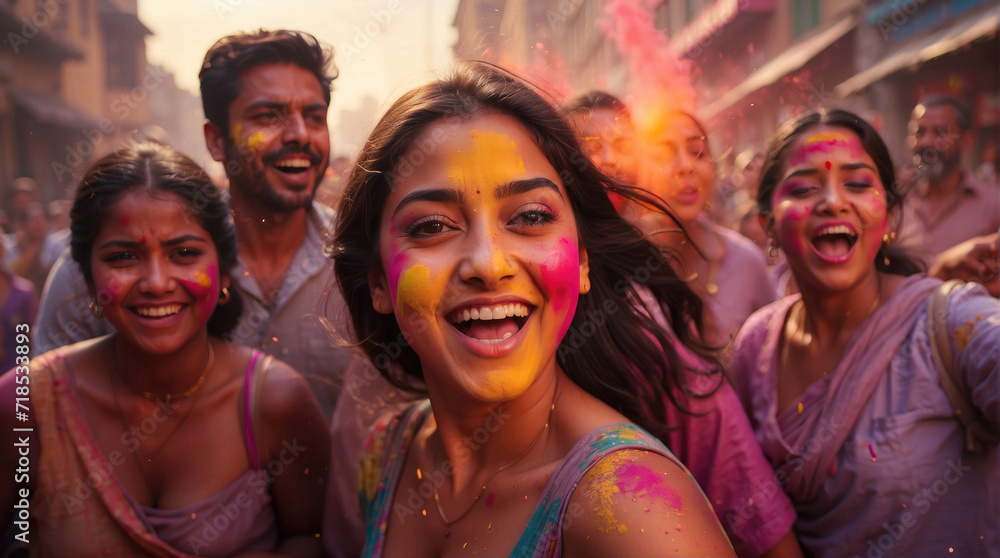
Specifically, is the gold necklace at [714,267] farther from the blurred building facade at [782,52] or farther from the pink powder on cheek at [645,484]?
the pink powder on cheek at [645,484]

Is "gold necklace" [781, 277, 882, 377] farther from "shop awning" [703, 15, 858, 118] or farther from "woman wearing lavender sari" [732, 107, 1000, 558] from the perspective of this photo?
"shop awning" [703, 15, 858, 118]

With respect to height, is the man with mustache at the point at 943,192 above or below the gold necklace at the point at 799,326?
above

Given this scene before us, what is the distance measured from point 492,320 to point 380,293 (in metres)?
0.40

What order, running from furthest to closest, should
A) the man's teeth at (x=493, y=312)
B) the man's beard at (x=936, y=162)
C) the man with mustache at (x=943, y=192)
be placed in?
the man's beard at (x=936, y=162) → the man with mustache at (x=943, y=192) → the man's teeth at (x=493, y=312)

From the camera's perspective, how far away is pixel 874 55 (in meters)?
9.80

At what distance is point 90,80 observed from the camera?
4.89 meters

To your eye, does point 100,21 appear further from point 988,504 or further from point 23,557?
point 988,504

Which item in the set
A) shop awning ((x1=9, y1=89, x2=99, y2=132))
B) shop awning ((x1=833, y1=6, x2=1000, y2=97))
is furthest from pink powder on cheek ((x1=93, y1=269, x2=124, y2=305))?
shop awning ((x1=833, y1=6, x2=1000, y2=97))

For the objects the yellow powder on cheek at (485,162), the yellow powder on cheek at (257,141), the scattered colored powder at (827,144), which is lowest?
the yellow powder on cheek at (485,162)

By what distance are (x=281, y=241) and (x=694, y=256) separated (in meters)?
2.11

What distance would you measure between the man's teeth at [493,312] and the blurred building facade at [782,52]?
2.90ft

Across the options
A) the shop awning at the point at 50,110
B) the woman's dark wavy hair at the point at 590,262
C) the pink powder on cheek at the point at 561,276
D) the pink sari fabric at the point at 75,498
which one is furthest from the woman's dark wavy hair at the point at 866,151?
the shop awning at the point at 50,110

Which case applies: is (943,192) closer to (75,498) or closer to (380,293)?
(380,293)

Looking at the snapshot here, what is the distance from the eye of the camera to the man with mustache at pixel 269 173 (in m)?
2.77
